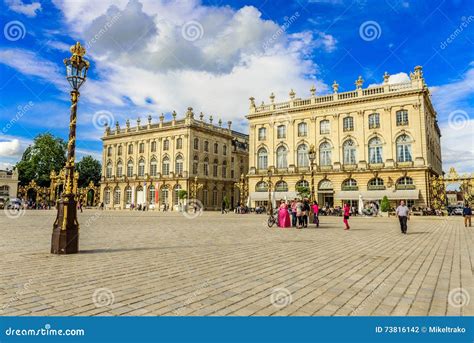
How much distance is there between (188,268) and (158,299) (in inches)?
80.5

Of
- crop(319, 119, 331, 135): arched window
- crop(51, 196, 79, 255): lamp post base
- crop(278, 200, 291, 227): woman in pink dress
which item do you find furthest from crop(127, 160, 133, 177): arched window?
crop(51, 196, 79, 255): lamp post base

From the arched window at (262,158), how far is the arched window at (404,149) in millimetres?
16704

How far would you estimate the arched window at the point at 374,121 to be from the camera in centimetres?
4012

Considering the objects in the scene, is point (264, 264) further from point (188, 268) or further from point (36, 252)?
point (36, 252)

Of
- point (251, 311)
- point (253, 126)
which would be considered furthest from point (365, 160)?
point (251, 311)

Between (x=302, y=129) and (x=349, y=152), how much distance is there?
22.3ft

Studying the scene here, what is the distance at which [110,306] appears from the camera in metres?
3.99

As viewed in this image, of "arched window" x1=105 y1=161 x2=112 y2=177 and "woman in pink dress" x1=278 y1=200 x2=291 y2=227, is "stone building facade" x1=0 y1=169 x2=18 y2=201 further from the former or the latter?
"woman in pink dress" x1=278 y1=200 x2=291 y2=227

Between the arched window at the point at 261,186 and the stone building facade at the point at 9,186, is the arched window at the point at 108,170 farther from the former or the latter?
the arched window at the point at 261,186

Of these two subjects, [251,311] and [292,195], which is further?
[292,195]

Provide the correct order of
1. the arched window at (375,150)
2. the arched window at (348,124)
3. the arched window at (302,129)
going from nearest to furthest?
the arched window at (375,150)
the arched window at (348,124)
the arched window at (302,129)

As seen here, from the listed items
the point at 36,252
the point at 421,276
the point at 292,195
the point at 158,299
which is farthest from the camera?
the point at 292,195

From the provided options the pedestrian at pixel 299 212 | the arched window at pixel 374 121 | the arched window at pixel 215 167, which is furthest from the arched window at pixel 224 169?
the pedestrian at pixel 299 212

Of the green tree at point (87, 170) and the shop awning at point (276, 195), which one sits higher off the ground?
the green tree at point (87, 170)
